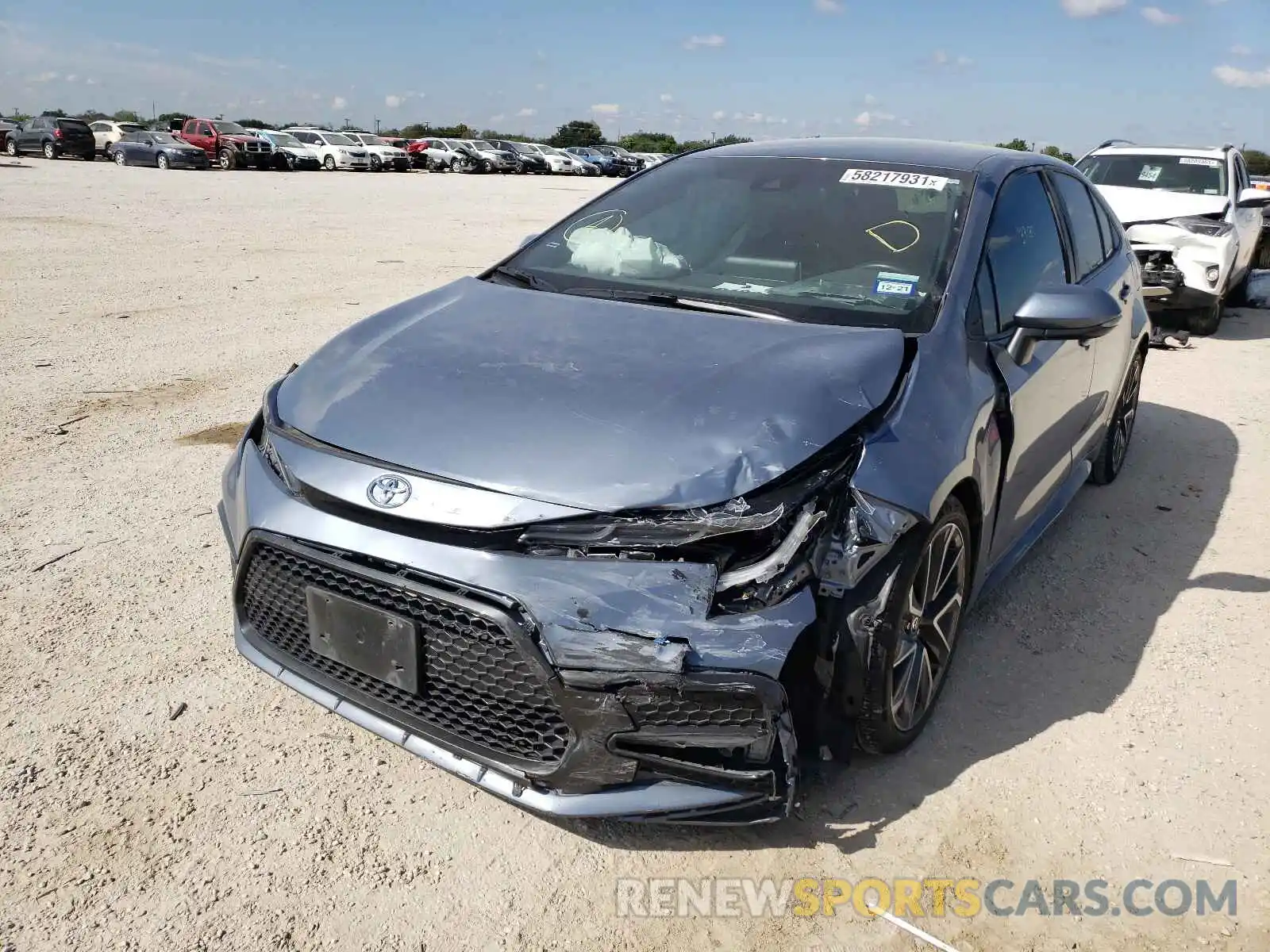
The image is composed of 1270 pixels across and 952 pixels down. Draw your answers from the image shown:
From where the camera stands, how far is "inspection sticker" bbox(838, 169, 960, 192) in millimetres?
3366

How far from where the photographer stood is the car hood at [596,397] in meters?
2.21

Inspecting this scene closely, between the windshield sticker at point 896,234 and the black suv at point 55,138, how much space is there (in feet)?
124

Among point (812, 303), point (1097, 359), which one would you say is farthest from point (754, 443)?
point (1097, 359)

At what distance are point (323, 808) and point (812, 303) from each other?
1.99 metres

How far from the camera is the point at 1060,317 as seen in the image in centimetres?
297

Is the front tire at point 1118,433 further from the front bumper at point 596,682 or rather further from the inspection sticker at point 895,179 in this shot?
the front bumper at point 596,682

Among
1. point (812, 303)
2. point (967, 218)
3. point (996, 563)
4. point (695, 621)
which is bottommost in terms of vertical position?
point (996, 563)

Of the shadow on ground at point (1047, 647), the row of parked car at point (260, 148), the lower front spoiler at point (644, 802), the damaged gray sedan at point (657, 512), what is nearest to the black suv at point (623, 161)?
the row of parked car at point (260, 148)

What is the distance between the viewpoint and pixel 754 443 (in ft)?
7.43

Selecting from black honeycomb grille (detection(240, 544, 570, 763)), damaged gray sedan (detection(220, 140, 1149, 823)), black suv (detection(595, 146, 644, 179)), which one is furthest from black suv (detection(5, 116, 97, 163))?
black honeycomb grille (detection(240, 544, 570, 763))

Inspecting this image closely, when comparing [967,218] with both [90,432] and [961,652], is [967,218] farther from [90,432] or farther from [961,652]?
[90,432]

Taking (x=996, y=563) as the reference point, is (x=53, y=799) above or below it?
below

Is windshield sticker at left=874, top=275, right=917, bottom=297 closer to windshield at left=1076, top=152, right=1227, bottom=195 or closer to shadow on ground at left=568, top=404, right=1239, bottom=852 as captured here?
shadow on ground at left=568, top=404, right=1239, bottom=852

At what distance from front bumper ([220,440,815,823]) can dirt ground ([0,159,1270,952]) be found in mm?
281
